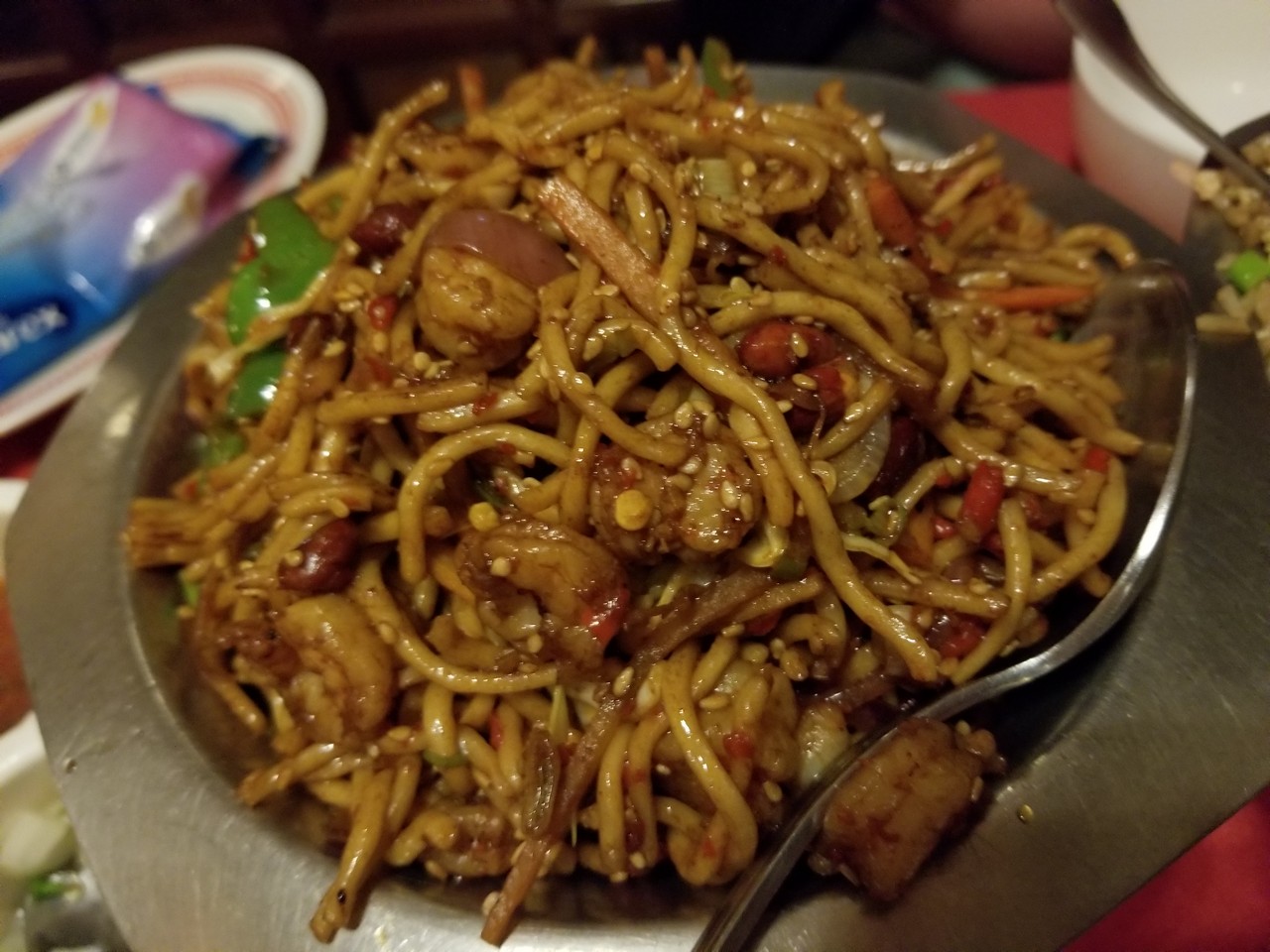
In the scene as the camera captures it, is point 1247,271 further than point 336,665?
Yes

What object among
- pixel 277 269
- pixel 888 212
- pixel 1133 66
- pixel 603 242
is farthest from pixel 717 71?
pixel 277 269

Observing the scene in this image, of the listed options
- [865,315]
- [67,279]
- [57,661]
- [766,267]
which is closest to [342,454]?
[57,661]

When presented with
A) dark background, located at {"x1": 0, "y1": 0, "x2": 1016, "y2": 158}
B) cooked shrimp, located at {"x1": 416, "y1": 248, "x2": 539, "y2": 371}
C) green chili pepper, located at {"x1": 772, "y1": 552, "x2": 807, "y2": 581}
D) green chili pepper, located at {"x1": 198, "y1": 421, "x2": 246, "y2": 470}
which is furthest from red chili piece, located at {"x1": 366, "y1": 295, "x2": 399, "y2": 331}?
dark background, located at {"x1": 0, "y1": 0, "x2": 1016, "y2": 158}

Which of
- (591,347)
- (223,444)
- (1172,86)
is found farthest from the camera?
(1172,86)

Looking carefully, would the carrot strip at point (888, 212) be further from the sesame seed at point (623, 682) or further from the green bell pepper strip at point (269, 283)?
the green bell pepper strip at point (269, 283)

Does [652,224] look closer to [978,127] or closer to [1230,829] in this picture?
[978,127]

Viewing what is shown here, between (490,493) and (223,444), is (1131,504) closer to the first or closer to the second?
(490,493)

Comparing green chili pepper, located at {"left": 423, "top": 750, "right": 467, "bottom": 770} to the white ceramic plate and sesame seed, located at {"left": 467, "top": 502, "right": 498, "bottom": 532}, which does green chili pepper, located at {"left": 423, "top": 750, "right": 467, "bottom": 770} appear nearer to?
sesame seed, located at {"left": 467, "top": 502, "right": 498, "bottom": 532}
